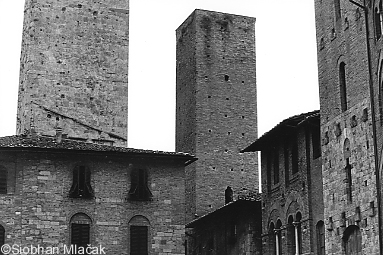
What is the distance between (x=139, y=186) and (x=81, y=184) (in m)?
1.96

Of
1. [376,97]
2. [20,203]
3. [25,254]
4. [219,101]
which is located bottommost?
[25,254]

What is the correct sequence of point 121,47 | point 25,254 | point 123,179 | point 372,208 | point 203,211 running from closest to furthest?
point 372,208, point 25,254, point 123,179, point 121,47, point 203,211

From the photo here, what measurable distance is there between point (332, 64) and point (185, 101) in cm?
1766

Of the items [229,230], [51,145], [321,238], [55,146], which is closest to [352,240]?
[321,238]

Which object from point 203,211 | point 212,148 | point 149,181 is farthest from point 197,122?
point 149,181

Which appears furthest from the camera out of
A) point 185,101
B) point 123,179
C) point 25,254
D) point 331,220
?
point 185,101

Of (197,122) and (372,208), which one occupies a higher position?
(197,122)

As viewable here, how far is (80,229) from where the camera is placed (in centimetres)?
2631

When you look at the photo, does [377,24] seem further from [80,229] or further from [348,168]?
[80,229]

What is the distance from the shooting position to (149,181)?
27328 mm

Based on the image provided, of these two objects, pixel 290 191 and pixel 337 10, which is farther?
pixel 290 191

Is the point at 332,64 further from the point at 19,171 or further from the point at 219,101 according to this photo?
the point at 219,101

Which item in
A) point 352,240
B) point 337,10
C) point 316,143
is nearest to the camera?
point 352,240

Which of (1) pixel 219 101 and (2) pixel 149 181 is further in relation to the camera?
(1) pixel 219 101
